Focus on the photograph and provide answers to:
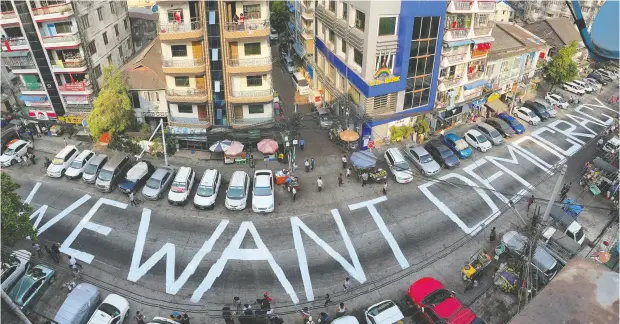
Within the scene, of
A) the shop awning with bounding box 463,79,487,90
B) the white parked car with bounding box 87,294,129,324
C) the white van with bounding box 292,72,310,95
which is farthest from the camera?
the white van with bounding box 292,72,310,95

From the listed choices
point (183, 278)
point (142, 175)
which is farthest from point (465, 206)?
point (142, 175)

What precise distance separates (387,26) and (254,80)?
46.5 feet

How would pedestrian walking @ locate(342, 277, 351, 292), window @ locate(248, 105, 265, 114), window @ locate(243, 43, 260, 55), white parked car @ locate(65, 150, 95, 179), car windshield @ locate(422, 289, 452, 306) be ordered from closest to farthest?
1. car windshield @ locate(422, 289, 452, 306)
2. pedestrian walking @ locate(342, 277, 351, 292)
3. white parked car @ locate(65, 150, 95, 179)
4. window @ locate(243, 43, 260, 55)
5. window @ locate(248, 105, 265, 114)

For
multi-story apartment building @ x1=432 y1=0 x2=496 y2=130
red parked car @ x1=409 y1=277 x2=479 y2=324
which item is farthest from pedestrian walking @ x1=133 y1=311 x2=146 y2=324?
multi-story apartment building @ x1=432 y1=0 x2=496 y2=130

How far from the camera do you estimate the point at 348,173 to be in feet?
135

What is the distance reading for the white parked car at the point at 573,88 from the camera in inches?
2313

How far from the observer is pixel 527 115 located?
51.7m

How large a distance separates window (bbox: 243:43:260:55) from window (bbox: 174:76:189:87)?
6.77m

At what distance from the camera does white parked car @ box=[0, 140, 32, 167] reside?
138 ft

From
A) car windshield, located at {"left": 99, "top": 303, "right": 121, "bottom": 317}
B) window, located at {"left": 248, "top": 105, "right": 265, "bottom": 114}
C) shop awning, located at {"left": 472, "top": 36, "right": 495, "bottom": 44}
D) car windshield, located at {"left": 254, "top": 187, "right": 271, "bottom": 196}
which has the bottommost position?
car windshield, located at {"left": 99, "top": 303, "right": 121, "bottom": 317}

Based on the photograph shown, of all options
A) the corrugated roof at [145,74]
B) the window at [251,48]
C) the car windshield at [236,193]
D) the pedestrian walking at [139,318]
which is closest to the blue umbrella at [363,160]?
the car windshield at [236,193]

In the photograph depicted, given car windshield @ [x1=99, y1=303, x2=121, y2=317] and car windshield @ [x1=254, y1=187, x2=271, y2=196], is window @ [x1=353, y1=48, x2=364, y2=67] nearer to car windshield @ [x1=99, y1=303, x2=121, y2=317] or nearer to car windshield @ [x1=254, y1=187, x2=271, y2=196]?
car windshield @ [x1=254, y1=187, x2=271, y2=196]

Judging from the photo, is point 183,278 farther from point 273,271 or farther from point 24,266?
point 24,266

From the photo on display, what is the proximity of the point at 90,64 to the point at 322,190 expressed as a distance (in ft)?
99.1
